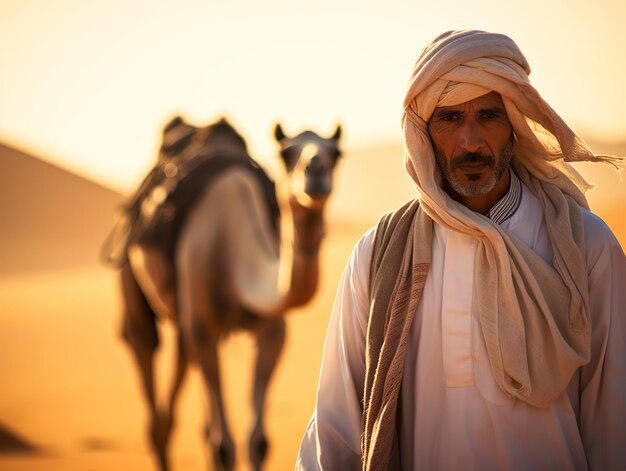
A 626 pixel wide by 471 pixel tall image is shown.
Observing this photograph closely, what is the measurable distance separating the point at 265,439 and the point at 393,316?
3.81 metres

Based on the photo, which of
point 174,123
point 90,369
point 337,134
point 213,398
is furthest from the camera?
point 90,369

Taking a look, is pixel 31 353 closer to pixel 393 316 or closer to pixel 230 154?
pixel 230 154

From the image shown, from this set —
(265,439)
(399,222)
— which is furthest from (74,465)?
(399,222)

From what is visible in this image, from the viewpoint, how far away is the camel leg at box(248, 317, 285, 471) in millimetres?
6879

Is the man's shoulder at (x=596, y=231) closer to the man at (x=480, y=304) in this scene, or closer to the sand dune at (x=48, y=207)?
the man at (x=480, y=304)

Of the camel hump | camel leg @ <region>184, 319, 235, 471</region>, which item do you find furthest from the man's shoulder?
the camel hump

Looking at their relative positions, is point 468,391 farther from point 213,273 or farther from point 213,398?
point 213,273

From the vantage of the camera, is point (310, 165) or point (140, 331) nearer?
point (310, 165)

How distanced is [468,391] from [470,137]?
0.79 metres

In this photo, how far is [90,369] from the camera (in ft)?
66.1

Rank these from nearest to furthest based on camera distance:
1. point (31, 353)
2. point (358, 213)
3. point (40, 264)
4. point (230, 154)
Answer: point (230, 154) < point (31, 353) < point (40, 264) < point (358, 213)

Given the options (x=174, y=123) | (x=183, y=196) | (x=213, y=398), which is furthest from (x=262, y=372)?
(x=174, y=123)

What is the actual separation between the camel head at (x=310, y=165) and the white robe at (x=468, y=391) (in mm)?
2398

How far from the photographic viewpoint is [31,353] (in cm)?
2394
